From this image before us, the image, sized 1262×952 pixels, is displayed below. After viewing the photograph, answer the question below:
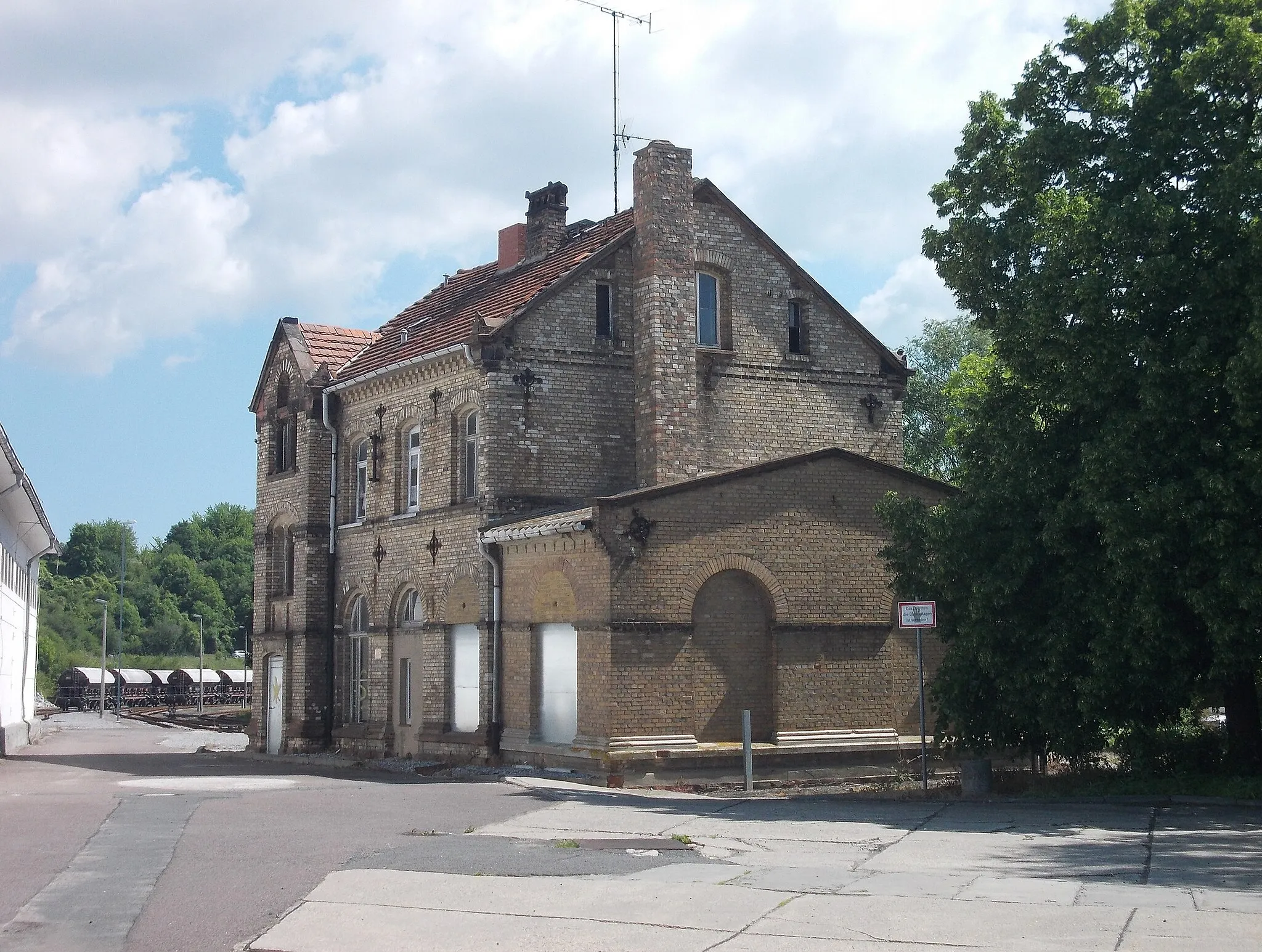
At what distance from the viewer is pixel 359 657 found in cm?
3197

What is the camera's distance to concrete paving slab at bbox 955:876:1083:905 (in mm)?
10656

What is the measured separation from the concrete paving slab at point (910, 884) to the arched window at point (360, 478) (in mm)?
21367

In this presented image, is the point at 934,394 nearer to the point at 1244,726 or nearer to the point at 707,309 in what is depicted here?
the point at 707,309

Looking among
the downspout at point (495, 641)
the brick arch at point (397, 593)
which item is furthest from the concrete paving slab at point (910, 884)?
the brick arch at point (397, 593)

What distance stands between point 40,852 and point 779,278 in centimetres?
1907

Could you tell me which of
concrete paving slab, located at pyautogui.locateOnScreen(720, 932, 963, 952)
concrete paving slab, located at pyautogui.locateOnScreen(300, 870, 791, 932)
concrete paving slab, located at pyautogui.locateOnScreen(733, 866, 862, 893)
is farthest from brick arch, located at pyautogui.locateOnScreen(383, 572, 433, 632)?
concrete paving slab, located at pyautogui.locateOnScreen(720, 932, 963, 952)

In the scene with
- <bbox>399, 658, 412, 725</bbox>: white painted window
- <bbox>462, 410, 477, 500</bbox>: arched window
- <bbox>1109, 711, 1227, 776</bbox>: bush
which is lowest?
<bbox>1109, 711, 1227, 776</bbox>: bush

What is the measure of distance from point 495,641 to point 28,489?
55.2ft

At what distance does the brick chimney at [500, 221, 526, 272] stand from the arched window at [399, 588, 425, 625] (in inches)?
317

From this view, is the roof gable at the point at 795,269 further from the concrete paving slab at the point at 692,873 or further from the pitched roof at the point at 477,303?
the concrete paving slab at the point at 692,873

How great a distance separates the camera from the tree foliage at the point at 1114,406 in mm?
17406

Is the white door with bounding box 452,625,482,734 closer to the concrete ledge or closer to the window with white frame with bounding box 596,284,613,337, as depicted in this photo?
the concrete ledge

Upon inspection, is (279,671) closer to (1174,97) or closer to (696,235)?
(696,235)

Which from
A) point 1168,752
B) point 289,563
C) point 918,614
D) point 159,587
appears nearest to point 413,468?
point 289,563
